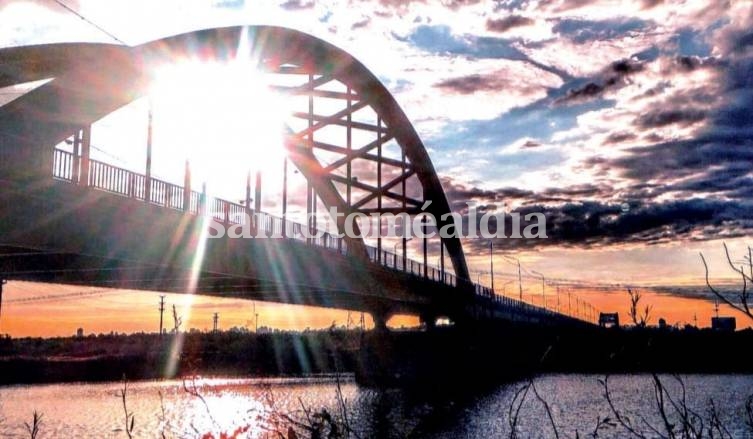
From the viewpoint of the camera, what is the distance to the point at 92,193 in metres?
23.0

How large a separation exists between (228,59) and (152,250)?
15.2 metres

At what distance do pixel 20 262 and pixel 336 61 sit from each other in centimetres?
2680

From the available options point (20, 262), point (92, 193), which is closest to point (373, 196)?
point (20, 262)

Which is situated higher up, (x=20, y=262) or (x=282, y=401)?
(x=20, y=262)

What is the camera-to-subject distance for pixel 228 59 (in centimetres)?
3919

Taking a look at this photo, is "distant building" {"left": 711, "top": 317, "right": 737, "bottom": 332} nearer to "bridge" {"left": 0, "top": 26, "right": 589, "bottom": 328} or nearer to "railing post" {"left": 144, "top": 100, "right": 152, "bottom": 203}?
"bridge" {"left": 0, "top": 26, "right": 589, "bottom": 328}

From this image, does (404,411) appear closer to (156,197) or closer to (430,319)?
(156,197)

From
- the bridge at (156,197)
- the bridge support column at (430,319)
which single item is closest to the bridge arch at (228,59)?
the bridge at (156,197)

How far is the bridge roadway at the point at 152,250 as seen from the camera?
72.9 ft

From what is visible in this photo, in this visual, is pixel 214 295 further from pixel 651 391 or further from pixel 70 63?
pixel 651 391

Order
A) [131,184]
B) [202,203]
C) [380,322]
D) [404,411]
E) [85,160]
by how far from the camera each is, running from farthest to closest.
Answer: [380,322]
[404,411]
[202,203]
[131,184]
[85,160]

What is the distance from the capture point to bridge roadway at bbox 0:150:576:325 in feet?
72.9

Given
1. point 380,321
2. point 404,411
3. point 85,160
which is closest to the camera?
point 85,160

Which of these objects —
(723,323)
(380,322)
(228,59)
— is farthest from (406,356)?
(723,323)
